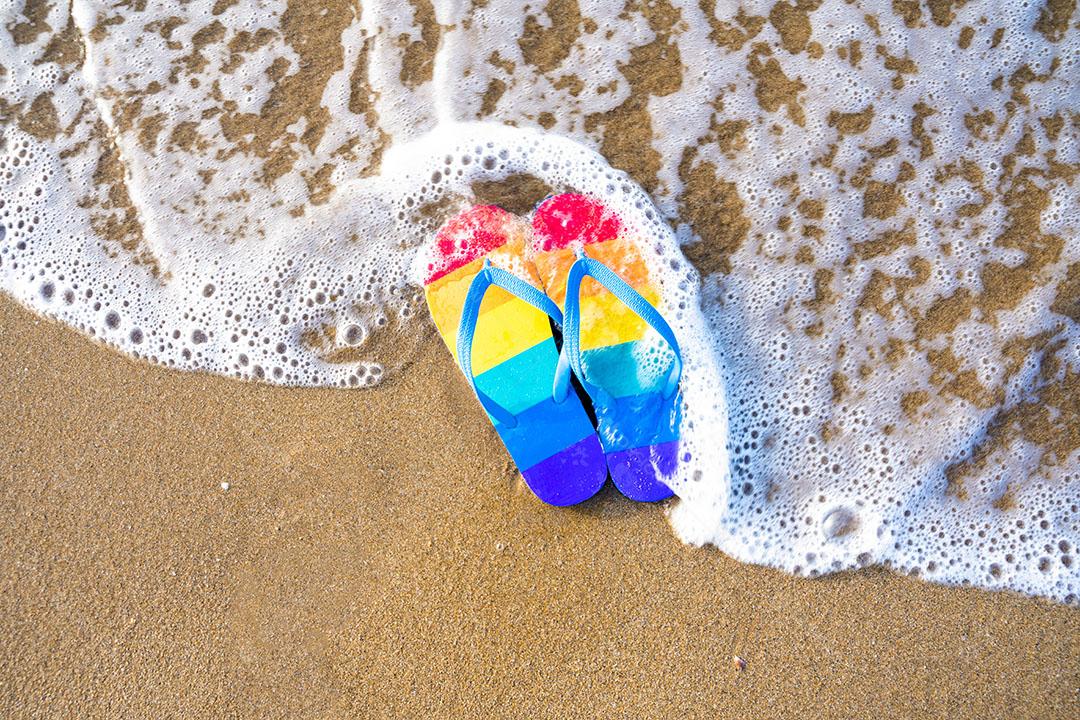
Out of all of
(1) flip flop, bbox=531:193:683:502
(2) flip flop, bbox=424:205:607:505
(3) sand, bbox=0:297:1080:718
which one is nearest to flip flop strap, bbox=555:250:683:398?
(1) flip flop, bbox=531:193:683:502

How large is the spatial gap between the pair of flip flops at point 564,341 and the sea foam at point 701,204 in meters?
0.10

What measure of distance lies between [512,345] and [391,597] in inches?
35.7

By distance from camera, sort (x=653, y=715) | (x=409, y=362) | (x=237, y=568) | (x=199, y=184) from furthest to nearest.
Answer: (x=199, y=184)
(x=409, y=362)
(x=237, y=568)
(x=653, y=715)

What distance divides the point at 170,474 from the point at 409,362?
2.77 ft

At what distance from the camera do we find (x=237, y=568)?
7.00 ft

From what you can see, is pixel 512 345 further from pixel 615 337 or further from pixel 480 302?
pixel 615 337

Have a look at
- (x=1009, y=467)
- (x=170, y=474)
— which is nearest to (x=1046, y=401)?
(x=1009, y=467)

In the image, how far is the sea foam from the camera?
7.34 ft

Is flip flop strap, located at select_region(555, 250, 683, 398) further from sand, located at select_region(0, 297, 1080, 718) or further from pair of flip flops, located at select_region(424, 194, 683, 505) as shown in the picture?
sand, located at select_region(0, 297, 1080, 718)

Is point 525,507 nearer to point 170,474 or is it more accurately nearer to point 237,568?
point 237,568

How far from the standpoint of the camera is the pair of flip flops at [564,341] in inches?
87.4

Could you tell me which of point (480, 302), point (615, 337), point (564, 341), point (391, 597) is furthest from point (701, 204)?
point (391, 597)

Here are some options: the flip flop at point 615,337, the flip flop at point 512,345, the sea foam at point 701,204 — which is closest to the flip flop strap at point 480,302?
the flip flop at point 512,345

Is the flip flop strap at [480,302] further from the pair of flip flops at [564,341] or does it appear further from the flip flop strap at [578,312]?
the flip flop strap at [578,312]
